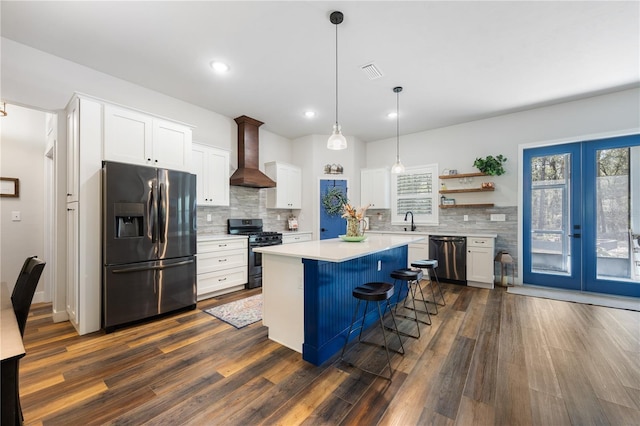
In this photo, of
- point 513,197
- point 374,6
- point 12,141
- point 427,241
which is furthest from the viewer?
point 427,241

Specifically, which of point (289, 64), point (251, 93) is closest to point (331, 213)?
point (251, 93)

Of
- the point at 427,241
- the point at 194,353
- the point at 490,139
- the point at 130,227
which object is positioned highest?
the point at 490,139

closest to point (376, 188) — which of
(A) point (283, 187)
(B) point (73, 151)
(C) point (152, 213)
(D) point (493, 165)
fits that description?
(A) point (283, 187)

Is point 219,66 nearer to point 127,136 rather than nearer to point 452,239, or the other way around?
point 127,136

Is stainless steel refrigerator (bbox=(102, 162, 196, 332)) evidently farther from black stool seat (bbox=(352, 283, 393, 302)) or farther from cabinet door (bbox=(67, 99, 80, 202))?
black stool seat (bbox=(352, 283, 393, 302))

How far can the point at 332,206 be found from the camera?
579 cm

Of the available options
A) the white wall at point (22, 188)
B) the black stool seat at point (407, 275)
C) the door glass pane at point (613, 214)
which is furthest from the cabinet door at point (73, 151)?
the door glass pane at point (613, 214)

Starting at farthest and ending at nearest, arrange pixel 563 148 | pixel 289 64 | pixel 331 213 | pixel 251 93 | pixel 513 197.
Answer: pixel 331 213 → pixel 513 197 → pixel 563 148 → pixel 251 93 → pixel 289 64

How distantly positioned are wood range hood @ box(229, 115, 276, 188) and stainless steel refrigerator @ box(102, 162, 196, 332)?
1309 millimetres

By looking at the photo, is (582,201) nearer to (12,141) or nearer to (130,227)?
(130,227)

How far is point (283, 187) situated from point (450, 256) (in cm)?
348

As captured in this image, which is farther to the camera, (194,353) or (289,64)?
(289,64)

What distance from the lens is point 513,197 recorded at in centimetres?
467

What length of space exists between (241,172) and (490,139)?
4.64 m
